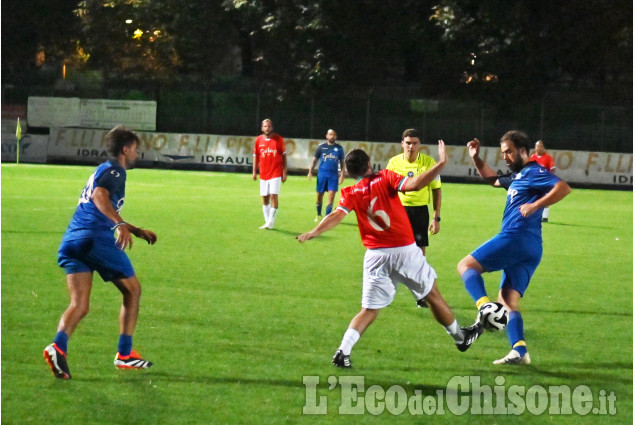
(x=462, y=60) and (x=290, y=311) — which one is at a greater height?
(x=462, y=60)

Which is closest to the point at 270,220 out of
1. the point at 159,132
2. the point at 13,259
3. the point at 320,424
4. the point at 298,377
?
the point at 13,259

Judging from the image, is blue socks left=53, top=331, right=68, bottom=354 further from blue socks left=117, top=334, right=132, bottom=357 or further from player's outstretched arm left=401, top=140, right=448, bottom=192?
player's outstretched arm left=401, top=140, right=448, bottom=192

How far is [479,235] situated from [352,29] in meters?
24.1

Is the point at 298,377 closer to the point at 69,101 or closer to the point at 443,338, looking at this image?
the point at 443,338

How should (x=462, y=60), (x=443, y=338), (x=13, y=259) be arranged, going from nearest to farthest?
(x=443, y=338), (x=13, y=259), (x=462, y=60)

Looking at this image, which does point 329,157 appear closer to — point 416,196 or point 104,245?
point 416,196

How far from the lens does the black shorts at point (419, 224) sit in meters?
12.1

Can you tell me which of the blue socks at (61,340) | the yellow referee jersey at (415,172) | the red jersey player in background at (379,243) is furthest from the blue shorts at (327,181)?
the blue socks at (61,340)

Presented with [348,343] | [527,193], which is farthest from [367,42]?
[348,343]

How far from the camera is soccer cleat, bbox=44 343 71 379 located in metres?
7.52

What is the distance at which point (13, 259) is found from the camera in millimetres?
14352

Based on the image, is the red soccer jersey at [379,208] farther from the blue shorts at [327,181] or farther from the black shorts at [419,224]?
the blue shorts at [327,181]

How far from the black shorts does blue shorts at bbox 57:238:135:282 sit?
495 cm

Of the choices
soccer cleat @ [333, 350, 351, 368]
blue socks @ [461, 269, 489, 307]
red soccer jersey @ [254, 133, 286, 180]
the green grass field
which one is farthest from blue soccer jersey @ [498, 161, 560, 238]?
red soccer jersey @ [254, 133, 286, 180]
